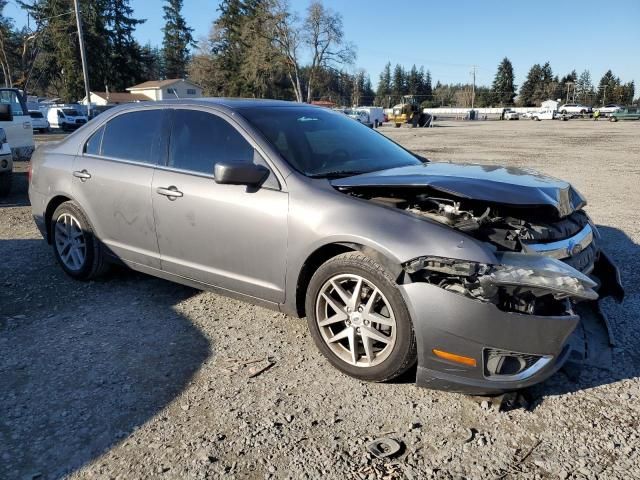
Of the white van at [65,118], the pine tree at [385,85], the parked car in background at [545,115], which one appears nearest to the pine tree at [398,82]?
the pine tree at [385,85]

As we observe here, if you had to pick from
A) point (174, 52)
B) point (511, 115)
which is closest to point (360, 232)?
point (511, 115)

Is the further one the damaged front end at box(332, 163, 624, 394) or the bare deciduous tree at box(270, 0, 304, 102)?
the bare deciduous tree at box(270, 0, 304, 102)

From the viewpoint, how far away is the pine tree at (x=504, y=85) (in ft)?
349

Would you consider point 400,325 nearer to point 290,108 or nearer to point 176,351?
point 176,351

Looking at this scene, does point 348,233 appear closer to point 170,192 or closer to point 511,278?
point 511,278

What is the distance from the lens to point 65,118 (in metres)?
34.8

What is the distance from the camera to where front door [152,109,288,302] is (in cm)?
339

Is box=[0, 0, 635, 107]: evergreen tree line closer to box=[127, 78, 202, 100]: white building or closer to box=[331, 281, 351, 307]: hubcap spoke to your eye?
box=[127, 78, 202, 100]: white building

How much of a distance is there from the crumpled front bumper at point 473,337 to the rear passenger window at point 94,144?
3.24 metres

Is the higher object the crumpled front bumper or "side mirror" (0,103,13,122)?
"side mirror" (0,103,13,122)

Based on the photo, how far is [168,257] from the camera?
3.98 metres

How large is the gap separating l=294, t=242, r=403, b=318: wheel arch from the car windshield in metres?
0.55

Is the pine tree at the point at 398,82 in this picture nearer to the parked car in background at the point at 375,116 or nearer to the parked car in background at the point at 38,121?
the parked car in background at the point at 375,116

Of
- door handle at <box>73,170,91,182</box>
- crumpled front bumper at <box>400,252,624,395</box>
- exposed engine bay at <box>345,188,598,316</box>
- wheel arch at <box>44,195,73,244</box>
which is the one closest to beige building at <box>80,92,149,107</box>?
wheel arch at <box>44,195,73,244</box>
